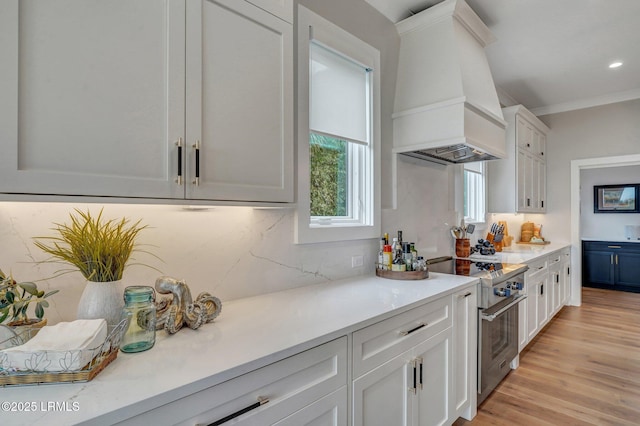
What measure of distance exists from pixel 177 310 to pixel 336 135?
1384 mm

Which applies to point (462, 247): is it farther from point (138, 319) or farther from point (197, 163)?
point (138, 319)

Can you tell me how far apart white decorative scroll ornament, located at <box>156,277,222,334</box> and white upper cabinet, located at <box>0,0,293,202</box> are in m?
0.33

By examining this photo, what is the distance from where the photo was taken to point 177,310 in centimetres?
116

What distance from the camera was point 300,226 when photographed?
1.82 meters

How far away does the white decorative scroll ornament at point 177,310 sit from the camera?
114 centimetres

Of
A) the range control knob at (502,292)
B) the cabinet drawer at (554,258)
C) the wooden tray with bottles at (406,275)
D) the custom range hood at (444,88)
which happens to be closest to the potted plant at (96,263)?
the wooden tray with bottles at (406,275)

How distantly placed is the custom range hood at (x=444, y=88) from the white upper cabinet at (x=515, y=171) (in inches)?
64.7

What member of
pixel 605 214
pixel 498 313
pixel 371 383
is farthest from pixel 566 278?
pixel 371 383

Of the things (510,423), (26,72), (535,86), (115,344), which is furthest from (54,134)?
(535,86)

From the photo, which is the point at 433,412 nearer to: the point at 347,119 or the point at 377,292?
the point at 377,292

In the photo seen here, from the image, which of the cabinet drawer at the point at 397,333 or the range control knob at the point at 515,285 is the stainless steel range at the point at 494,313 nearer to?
the range control knob at the point at 515,285

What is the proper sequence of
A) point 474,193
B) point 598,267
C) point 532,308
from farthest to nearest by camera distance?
1. point 598,267
2. point 474,193
3. point 532,308

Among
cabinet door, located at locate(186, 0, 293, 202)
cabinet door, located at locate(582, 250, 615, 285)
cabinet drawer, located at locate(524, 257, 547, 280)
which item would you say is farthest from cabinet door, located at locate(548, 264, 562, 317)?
cabinet door, located at locate(186, 0, 293, 202)

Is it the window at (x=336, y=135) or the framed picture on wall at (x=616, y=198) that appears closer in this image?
the window at (x=336, y=135)
